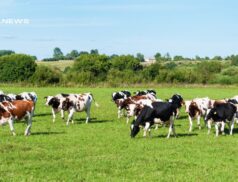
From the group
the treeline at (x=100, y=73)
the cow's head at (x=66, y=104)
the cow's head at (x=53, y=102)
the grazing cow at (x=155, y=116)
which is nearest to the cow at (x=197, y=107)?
the grazing cow at (x=155, y=116)

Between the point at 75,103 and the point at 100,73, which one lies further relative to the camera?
the point at 100,73

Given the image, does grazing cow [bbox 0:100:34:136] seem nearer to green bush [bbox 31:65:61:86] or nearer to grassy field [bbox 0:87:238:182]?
grassy field [bbox 0:87:238:182]

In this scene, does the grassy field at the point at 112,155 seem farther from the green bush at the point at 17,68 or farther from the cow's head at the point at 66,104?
the green bush at the point at 17,68

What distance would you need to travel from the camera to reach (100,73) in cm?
9106

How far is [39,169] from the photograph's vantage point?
12711 millimetres

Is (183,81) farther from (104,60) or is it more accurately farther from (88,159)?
(88,159)

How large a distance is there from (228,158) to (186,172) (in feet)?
9.46

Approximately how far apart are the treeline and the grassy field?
56.3m

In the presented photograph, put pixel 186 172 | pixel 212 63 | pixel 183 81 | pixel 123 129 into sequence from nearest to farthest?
pixel 186 172
pixel 123 129
pixel 183 81
pixel 212 63

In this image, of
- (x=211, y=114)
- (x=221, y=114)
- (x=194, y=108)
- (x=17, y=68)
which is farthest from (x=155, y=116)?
(x=17, y=68)

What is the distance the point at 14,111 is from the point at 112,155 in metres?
6.12

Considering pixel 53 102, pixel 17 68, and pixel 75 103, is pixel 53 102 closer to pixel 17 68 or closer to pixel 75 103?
pixel 75 103

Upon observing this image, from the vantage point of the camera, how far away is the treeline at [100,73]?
262ft

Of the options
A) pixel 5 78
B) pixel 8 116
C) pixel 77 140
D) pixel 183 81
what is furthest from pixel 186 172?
pixel 5 78
